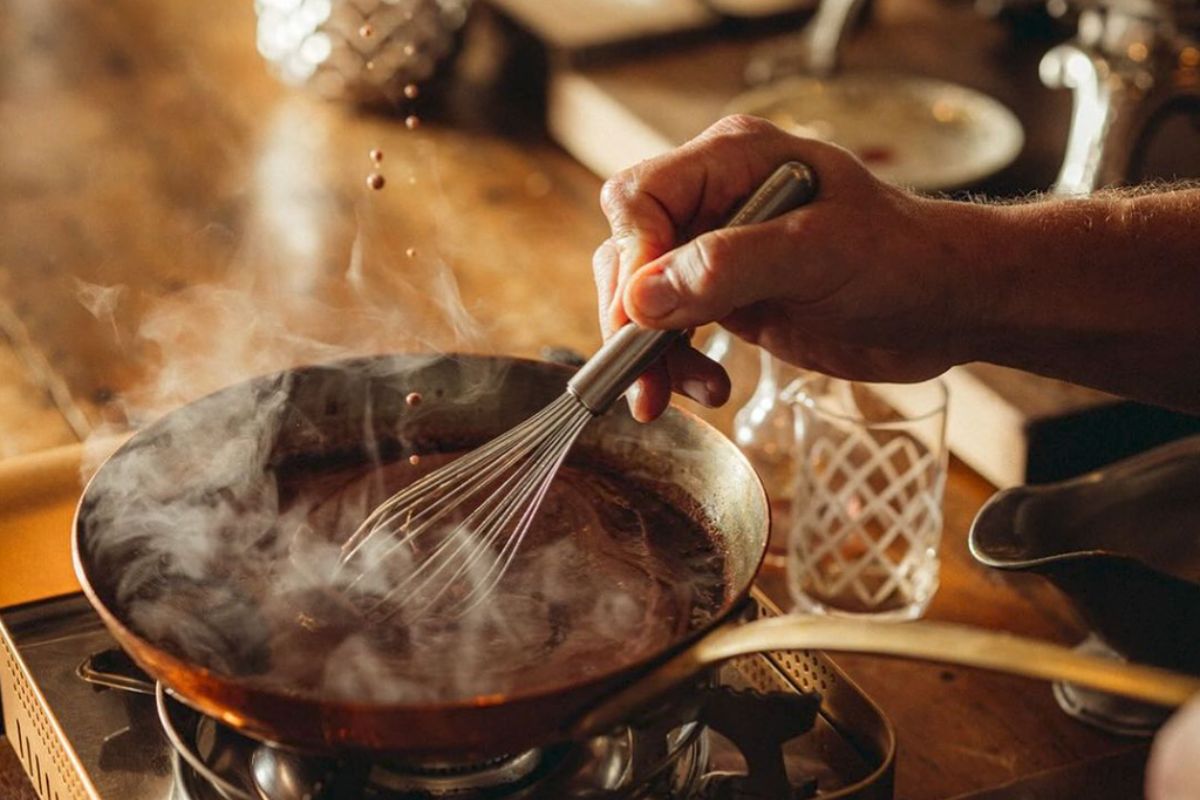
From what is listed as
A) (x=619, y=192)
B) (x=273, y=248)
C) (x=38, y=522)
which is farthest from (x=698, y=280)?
(x=273, y=248)

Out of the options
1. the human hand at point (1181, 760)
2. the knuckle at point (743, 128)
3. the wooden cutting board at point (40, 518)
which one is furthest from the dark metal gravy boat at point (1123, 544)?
the wooden cutting board at point (40, 518)

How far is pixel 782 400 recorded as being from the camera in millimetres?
1638

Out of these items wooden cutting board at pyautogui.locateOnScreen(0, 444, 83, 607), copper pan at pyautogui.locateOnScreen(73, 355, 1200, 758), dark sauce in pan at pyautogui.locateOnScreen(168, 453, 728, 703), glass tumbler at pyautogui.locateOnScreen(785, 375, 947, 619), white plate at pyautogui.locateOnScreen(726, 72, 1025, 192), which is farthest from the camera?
white plate at pyautogui.locateOnScreen(726, 72, 1025, 192)

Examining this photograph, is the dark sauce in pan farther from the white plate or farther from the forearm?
the white plate

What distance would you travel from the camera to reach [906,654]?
2.68 ft

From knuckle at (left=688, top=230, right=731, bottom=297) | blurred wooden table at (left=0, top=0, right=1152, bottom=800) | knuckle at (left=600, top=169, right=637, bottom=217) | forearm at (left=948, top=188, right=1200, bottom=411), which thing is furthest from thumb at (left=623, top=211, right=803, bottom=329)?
blurred wooden table at (left=0, top=0, right=1152, bottom=800)

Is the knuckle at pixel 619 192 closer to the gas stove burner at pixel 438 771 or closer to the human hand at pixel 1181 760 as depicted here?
the gas stove burner at pixel 438 771

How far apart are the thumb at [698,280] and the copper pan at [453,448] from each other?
4.3 inches

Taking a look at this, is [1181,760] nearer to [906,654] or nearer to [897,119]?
[906,654]

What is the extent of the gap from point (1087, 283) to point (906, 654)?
1.98 ft

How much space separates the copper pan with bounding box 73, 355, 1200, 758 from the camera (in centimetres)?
83

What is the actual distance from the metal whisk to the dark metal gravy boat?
310 mm

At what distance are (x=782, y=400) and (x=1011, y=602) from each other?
316mm

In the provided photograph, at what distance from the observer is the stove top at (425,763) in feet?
3.34
